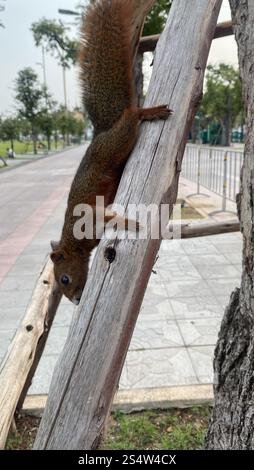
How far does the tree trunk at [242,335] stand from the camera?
3.77 feet

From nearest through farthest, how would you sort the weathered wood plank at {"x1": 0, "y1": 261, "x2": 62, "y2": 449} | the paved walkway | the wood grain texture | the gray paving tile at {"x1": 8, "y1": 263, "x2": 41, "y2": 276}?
the wood grain texture, the weathered wood plank at {"x1": 0, "y1": 261, "x2": 62, "y2": 449}, the paved walkway, the gray paving tile at {"x1": 8, "y1": 263, "x2": 41, "y2": 276}

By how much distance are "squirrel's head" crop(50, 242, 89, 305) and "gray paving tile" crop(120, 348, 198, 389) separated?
110 cm

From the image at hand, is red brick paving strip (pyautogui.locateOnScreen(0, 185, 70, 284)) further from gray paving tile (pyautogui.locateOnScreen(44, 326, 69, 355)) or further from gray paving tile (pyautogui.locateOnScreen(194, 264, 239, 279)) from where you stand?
gray paving tile (pyautogui.locateOnScreen(194, 264, 239, 279))

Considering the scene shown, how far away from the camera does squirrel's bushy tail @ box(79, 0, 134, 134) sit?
1279mm

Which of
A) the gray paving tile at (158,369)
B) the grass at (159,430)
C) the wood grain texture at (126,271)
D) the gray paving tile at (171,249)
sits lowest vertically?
the grass at (159,430)

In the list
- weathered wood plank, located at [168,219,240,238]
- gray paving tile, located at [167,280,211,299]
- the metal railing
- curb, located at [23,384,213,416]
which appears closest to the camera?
curb, located at [23,384,213,416]

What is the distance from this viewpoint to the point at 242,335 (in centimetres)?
130

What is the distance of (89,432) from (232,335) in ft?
2.09

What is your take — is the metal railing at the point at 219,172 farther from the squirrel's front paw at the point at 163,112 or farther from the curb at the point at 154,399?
the squirrel's front paw at the point at 163,112

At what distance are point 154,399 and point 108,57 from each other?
2075 mm

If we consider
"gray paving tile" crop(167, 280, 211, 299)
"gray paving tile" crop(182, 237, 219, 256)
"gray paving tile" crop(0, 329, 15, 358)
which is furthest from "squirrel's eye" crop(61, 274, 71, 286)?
"gray paving tile" crop(182, 237, 219, 256)

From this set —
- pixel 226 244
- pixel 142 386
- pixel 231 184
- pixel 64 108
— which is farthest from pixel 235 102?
pixel 142 386

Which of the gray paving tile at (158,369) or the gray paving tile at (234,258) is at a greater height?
the gray paving tile at (234,258)

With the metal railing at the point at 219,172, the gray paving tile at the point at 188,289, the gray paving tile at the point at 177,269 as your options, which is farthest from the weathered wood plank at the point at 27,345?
the metal railing at the point at 219,172
